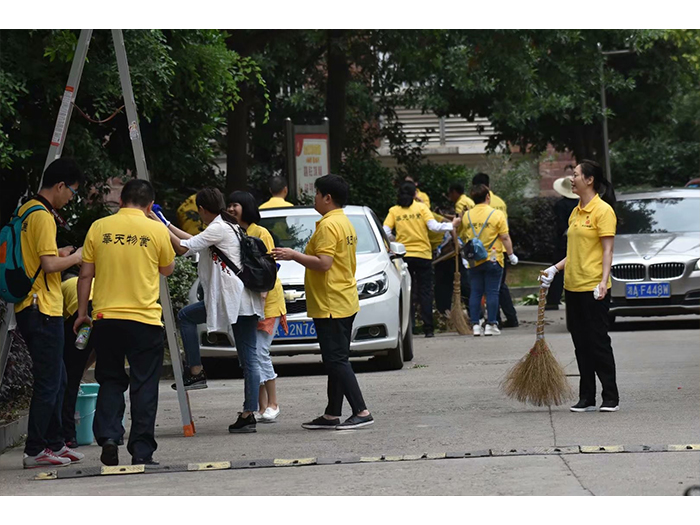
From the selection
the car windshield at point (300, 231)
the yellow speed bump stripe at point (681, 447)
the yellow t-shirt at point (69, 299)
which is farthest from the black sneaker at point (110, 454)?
the car windshield at point (300, 231)

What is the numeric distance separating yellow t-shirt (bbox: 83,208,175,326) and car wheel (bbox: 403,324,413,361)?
6.32 metres

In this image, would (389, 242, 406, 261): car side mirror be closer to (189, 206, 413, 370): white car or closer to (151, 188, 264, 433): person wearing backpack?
(189, 206, 413, 370): white car

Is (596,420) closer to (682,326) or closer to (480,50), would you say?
(682,326)

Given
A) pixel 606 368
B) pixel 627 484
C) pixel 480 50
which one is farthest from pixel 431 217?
pixel 627 484

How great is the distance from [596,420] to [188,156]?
6953 millimetres

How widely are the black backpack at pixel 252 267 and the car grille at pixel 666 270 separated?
25.2 feet

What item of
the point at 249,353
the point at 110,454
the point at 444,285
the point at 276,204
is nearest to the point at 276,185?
the point at 276,204

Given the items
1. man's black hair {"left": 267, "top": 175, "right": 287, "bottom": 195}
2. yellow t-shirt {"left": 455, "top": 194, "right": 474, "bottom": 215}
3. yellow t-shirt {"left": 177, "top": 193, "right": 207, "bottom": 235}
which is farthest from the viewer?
yellow t-shirt {"left": 455, "top": 194, "right": 474, "bottom": 215}

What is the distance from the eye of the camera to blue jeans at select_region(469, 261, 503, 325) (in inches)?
656

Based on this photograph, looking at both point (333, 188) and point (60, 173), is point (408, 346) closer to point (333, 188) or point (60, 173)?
point (333, 188)

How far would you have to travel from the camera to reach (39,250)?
822 centimetres

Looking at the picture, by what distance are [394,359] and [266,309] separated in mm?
3600

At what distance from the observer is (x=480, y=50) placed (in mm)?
20938

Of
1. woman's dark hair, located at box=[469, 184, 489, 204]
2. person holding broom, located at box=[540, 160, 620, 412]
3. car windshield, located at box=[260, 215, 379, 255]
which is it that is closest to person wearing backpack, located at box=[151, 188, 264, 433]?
person holding broom, located at box=[540, 160, 620, 412]
